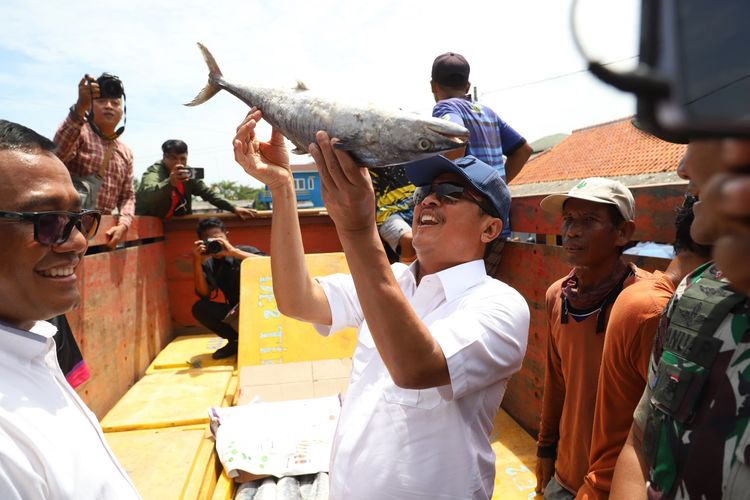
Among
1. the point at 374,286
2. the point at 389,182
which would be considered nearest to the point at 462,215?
the point at 374,286

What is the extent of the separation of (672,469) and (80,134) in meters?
4.38

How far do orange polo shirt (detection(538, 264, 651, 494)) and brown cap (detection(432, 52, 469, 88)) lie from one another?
1560 millimetres

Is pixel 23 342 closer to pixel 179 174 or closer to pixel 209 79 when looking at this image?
pixel 209 79

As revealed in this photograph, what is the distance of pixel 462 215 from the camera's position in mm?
1846

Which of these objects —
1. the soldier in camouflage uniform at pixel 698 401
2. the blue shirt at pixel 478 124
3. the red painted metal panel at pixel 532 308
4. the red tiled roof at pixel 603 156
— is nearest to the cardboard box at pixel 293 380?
the red painted metal panel at pixel 532 308

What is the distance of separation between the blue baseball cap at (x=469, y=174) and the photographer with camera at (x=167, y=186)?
4.48 m

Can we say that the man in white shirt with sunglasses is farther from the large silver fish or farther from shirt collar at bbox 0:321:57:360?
the large silver fish

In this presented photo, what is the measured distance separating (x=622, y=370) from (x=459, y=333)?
2.47 feet

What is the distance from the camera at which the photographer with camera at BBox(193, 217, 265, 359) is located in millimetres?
5496

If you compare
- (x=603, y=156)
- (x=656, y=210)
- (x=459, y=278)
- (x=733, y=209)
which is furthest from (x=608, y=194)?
(x=603, y=156)

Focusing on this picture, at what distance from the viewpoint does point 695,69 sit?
0.42 metres

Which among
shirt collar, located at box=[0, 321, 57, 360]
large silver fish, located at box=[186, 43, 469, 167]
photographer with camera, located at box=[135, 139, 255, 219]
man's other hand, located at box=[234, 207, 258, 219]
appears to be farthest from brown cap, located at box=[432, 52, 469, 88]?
man's other hand, located at box=[234, 207, 258, 219]

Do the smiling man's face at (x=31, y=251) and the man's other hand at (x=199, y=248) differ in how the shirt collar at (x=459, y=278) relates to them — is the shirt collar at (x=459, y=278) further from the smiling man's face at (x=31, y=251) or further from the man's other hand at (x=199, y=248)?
the man's other hand at (x=199, y=248)

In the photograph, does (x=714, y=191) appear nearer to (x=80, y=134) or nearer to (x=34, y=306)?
(x=34, y=306)
